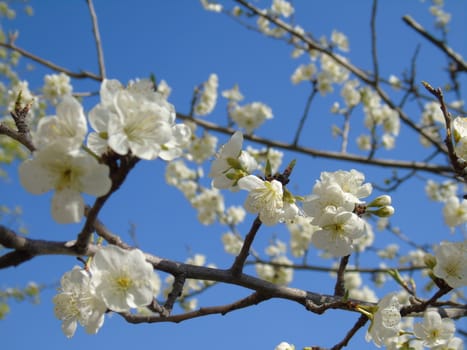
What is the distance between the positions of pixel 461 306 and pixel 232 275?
135cm

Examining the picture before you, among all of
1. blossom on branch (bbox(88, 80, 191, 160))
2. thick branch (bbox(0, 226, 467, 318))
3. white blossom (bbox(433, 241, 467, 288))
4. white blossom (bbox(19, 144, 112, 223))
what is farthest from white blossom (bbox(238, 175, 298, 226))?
white blossom (bbox(433, 241, 467, 288))

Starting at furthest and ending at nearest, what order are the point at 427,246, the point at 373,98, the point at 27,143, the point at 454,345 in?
the point at 373,98 < the point at 427,246 < the point at 454,345 < the point at 27,143

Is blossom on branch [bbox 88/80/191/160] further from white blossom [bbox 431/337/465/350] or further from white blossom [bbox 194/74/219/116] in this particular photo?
white blossom [bbox 194/74/219/116]

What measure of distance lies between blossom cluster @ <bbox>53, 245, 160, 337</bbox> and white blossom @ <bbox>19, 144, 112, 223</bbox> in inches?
8.1

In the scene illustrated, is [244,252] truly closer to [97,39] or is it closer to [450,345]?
[450,345]

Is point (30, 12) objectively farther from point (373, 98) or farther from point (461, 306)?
point (461, 306)

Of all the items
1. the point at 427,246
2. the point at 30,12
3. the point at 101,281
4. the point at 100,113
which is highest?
the point at 30,12

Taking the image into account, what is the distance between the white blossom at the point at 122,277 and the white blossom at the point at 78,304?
0.05m

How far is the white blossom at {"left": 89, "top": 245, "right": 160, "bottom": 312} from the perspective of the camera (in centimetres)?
136

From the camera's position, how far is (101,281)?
1370 mm

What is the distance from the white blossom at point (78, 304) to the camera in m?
1.40

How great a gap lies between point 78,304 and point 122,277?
8.3 inches

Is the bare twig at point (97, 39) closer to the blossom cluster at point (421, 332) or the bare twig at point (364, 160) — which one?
the bare twig at point (364, 160)

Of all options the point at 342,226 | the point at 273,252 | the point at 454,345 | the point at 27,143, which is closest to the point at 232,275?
the point at 342,226
